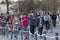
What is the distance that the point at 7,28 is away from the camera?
68.6 feet

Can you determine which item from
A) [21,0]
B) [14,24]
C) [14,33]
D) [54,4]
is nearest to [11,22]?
[14,24]

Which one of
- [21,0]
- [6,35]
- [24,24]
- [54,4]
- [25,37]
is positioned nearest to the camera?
[25,37]

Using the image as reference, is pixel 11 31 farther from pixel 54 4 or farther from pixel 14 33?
pixel 54 4

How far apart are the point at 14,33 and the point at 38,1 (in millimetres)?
54729

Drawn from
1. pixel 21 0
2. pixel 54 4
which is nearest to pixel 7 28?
pixel 54 4

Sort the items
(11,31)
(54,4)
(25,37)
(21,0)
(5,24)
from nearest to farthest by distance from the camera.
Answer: (25,37) → (11,31) → (5,24) → (54,4) → (21,0)

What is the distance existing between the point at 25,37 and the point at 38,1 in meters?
57.2

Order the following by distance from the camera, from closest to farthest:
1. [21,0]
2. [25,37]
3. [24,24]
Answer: [25,37]
[24,24]
[21,0]

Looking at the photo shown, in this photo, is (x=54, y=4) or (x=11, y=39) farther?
(x=54, y=4)

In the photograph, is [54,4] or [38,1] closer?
[54,4]

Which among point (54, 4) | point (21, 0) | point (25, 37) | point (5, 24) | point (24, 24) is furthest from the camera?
point (21, 0)

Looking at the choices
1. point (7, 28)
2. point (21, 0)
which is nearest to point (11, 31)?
point (7, 28)

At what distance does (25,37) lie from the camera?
53.6ft

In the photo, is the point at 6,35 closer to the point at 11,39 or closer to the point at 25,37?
the point at 11,39
